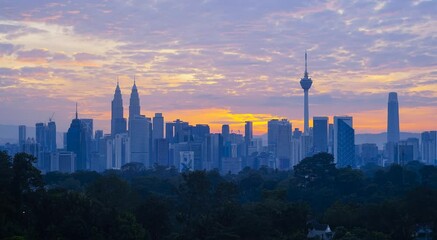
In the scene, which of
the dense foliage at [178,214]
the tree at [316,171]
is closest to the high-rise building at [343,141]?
the tree at [316,171]

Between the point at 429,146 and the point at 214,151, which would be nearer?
the point at 214,151

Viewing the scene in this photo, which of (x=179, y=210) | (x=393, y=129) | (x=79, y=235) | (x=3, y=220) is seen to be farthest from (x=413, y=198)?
(x=393, y=129)

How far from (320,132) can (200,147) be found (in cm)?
3116

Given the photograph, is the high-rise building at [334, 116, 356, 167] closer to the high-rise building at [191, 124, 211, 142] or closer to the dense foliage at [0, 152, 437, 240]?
the high-rise building at [191, 124, 211, 142]

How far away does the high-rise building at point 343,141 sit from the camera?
141375 millimetres

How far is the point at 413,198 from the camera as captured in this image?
3097 centimetres

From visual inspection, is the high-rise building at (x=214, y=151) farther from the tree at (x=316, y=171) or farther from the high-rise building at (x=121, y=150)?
the tree at (x=316, y=171)

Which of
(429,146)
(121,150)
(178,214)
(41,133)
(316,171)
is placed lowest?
(178,214)

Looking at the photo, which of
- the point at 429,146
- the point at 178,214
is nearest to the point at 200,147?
the point at 429,146

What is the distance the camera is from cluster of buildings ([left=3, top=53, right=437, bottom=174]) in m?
131

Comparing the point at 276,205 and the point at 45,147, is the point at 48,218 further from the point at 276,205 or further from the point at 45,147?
the point at 45,147

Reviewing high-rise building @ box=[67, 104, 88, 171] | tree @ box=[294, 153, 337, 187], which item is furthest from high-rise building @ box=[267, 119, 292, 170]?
tree @ box=[294, 153, 337, 187]

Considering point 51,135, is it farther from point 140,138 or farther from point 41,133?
point 140,138

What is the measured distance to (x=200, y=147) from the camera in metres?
134
